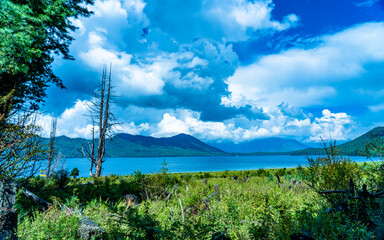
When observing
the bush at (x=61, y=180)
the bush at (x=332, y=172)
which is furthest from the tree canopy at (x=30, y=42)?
the bush at (x=332, y=172)

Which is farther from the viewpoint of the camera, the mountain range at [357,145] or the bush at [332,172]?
the bush at [332,172]

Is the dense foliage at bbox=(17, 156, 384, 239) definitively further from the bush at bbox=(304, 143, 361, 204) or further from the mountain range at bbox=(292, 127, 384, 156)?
the mountain range at bbox=(292, 127, 384, 156)

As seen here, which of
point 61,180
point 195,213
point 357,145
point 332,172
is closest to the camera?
point 332,172

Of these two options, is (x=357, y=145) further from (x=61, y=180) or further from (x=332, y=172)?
(x=61, y=180)

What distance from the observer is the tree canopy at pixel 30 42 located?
7.88 m

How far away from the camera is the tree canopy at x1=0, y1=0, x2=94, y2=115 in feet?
25.8

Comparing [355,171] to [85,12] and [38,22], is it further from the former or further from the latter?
[85,12]

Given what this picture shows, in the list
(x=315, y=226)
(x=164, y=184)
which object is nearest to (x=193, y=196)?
(x=164, y=184)

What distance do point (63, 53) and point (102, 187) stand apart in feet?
23.9

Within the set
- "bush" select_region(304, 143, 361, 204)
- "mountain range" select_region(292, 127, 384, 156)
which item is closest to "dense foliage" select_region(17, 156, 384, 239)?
"bush" select_region(304, 143, 361, 204)

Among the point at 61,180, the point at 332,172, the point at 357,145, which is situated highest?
the point at 357,145

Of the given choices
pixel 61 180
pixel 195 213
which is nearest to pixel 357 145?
pixel 195 213

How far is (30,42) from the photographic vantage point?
319 inches

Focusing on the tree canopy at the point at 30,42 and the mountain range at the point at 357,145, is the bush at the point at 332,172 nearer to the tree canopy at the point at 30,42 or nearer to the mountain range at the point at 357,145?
the mountain range at the point at 357,145
